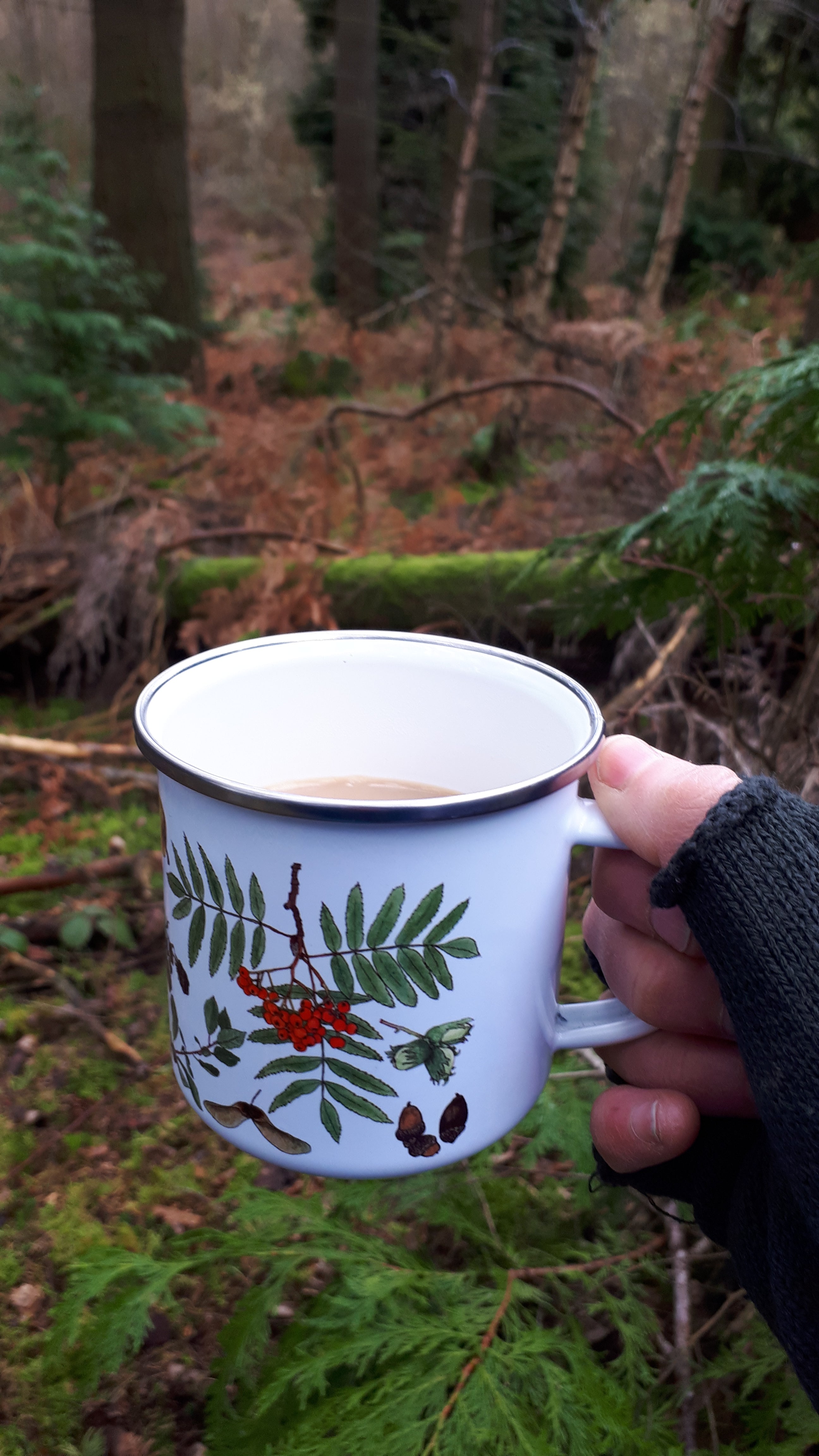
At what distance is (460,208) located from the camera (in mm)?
8461

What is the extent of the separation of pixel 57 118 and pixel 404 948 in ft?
25.8

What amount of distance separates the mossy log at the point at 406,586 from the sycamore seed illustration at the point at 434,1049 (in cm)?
280

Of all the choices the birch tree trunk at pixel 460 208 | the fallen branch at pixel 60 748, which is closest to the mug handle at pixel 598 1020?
the fallen branch at pixel 60 748

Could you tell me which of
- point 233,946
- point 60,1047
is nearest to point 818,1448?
point 233,946

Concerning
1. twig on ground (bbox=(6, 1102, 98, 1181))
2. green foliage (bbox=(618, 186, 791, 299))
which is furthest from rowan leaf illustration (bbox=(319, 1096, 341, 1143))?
green foliage (bbox=(618, 186, 791, 299))

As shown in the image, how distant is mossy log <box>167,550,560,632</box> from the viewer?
367 centimetres

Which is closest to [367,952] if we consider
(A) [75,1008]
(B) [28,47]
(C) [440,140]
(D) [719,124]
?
(A) [75,1008]

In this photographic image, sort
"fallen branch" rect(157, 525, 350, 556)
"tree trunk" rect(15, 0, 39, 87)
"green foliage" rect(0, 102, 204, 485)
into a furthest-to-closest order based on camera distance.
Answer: "tree trunk" rect(15, 0, 39, 87) → "green foliage" rect(0, 102, 204, 485) → "fallen branch" rect(157, 525, 350, 556)

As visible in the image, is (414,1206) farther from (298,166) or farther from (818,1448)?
(298,166)

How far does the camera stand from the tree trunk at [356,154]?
37.7 ft

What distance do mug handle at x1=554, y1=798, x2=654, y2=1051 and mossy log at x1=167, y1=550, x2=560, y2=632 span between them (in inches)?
103

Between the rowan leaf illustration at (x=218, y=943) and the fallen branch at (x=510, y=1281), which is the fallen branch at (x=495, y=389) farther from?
the rowan leaf illustration at (x=218, y=943)

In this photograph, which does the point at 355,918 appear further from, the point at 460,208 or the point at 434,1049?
the point at 460,208

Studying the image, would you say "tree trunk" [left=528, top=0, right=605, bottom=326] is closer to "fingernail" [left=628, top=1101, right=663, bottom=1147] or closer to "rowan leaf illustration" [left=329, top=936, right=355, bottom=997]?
"fingernail" [left=628, top=1101, right=663, bottom=1147]
